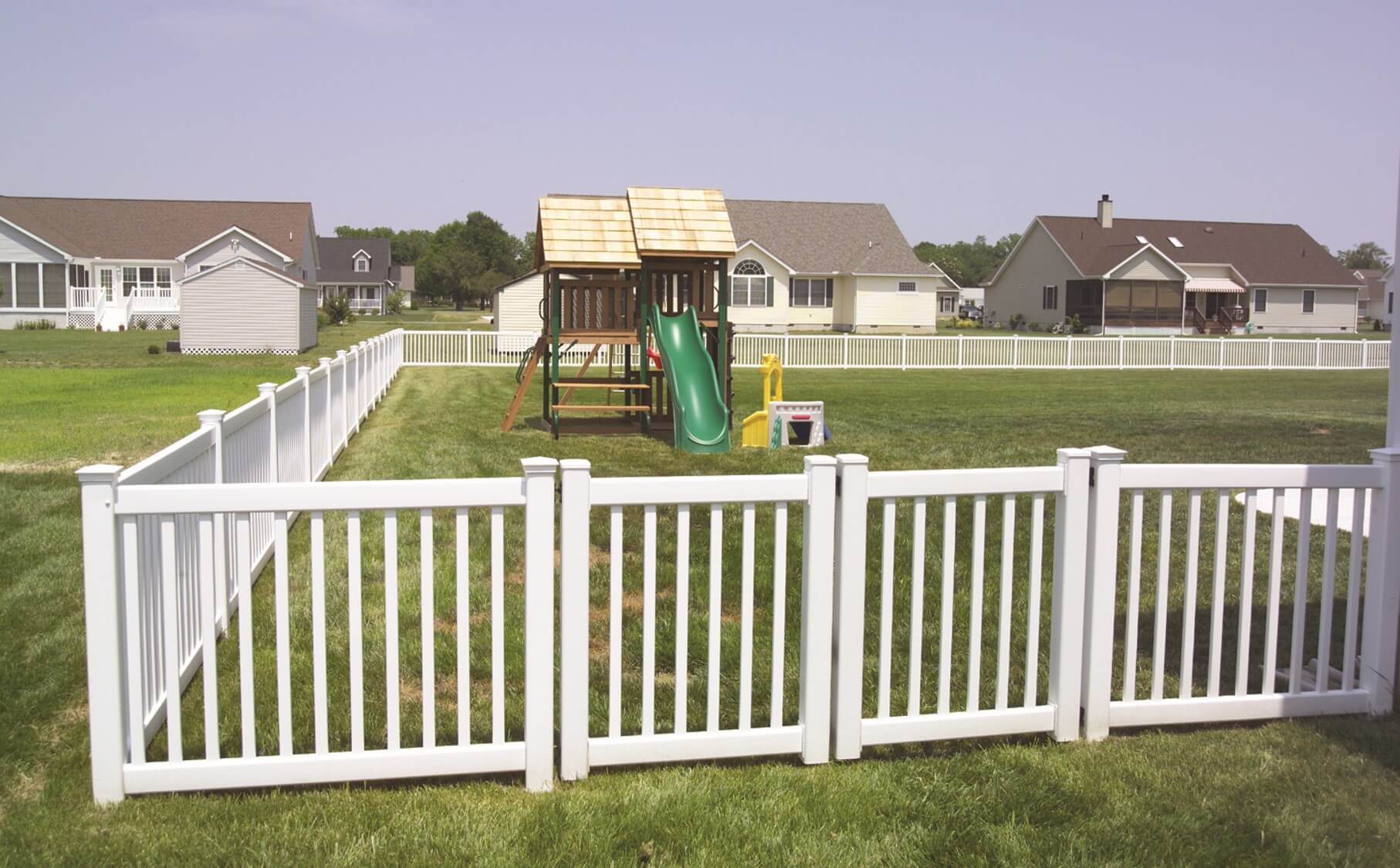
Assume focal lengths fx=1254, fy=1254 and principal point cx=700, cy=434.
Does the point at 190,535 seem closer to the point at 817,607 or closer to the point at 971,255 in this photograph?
the point at 817,607

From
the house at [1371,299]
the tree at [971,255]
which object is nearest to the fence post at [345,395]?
the house at [1371,299]

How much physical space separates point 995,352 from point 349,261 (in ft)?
180

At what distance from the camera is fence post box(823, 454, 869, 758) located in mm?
4539

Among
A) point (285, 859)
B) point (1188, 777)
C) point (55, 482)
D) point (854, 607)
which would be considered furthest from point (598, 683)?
point (55, 482)

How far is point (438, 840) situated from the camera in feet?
13.0

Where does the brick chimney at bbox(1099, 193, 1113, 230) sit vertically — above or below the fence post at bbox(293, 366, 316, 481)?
above

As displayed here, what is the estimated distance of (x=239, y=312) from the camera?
108 ft

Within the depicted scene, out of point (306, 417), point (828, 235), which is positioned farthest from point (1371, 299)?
point (306, 417)

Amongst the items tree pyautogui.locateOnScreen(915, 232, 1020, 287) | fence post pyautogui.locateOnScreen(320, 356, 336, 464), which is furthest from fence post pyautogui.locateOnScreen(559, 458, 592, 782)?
tree pyautogui.locateOnScreen(915, 232, 1020, 287)

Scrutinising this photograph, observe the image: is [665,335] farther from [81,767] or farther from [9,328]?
[9,328]

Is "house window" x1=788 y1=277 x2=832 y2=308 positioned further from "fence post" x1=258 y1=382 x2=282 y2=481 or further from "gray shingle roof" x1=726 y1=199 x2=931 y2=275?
"fence post" x1=258 y1=382 x2=282 y2=481

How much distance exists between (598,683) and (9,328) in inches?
1933

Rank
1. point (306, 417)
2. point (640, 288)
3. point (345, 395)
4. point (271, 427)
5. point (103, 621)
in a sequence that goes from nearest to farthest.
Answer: point (103, 621) < point (271, 427) < point (306, 417) < point (345, 395) < point (640, 288)

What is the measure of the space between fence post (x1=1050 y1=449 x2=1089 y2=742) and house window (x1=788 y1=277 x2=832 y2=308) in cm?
5104
